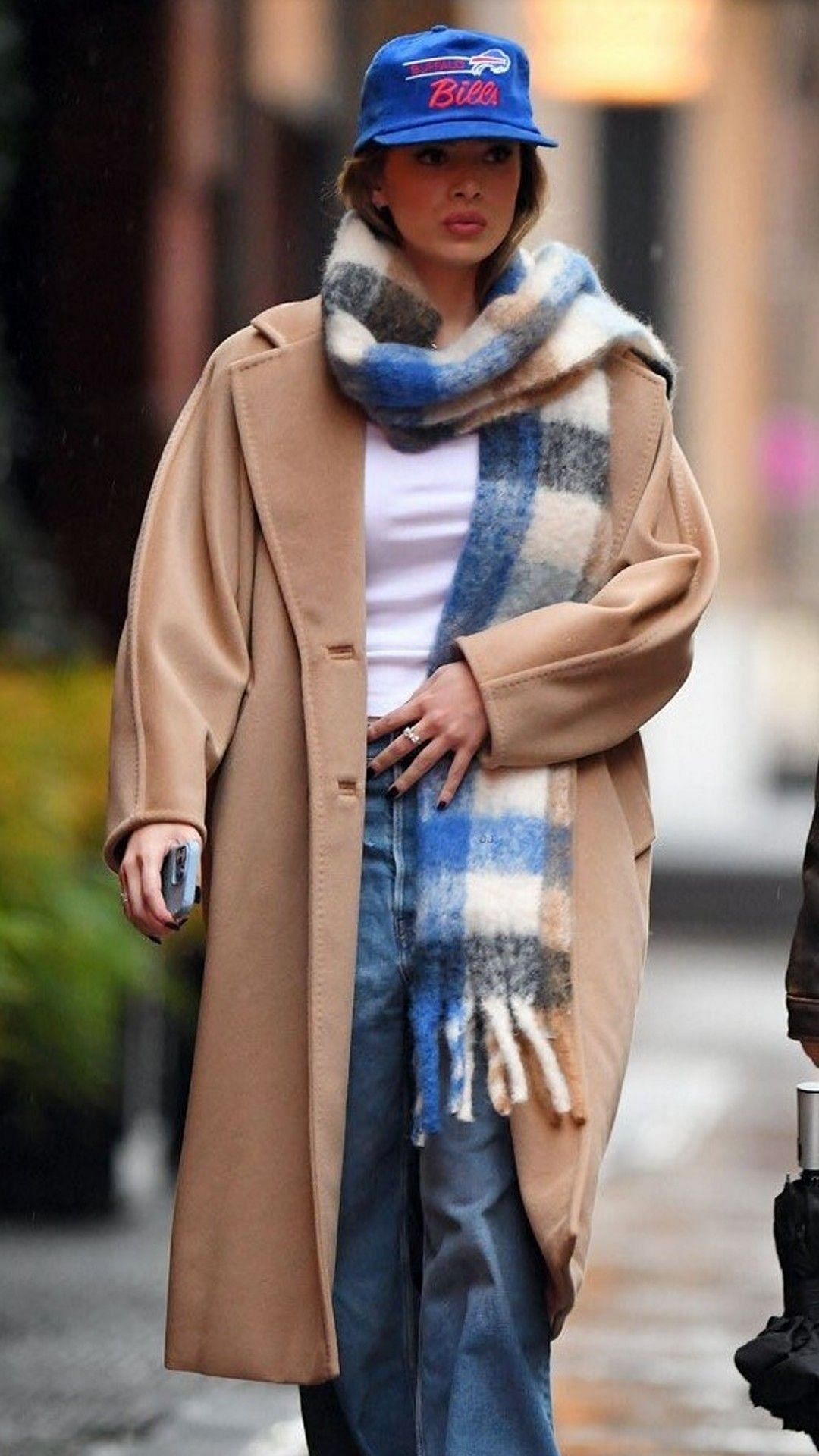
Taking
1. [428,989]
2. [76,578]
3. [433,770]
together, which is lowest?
[76,578]

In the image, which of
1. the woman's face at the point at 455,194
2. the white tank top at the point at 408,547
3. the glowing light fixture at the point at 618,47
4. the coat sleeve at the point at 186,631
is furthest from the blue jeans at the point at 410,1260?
the glowing light fixture at the point at 618,47

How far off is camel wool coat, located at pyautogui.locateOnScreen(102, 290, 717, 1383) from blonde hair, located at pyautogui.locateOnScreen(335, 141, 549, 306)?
0.61 ft

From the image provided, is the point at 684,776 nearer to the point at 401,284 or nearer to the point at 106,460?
the point at 106,460

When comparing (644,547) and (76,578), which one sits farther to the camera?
(76,578)

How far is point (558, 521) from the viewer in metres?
4.15

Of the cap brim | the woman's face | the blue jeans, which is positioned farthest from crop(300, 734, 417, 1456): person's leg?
the cap brim

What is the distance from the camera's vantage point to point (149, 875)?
396 centimetres

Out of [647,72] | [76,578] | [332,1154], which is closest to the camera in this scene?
[332,1154]

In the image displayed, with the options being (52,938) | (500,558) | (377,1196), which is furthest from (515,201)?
(52,938)

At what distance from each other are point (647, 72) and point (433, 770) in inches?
519

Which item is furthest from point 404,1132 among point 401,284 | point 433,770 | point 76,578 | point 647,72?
point 647,72

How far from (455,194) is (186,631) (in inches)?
26.4

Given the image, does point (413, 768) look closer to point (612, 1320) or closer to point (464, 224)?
point (464, 224)

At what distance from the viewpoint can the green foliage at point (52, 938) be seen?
705 cm
